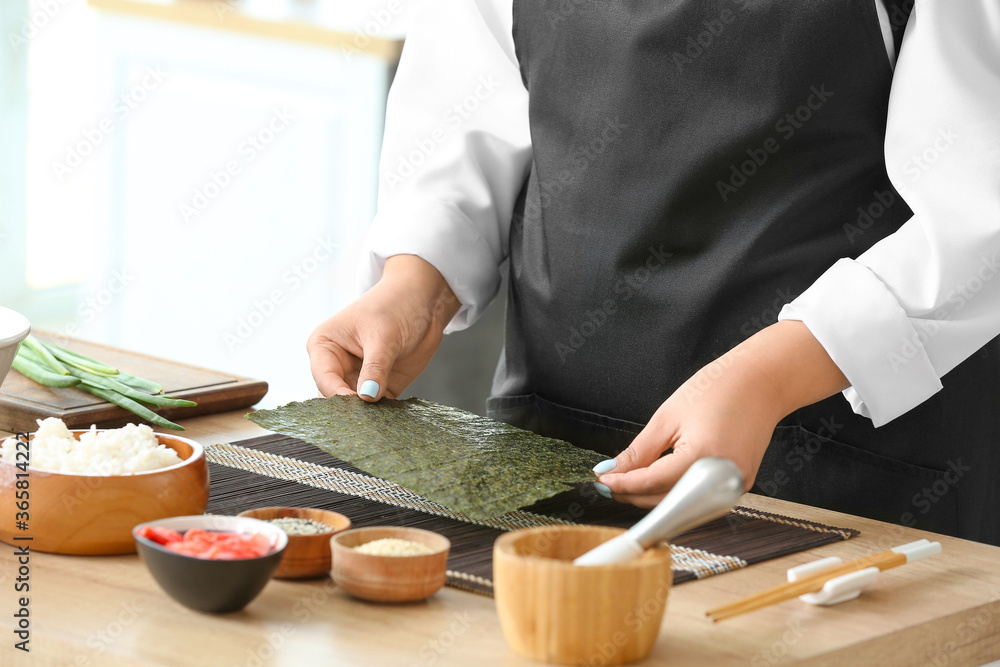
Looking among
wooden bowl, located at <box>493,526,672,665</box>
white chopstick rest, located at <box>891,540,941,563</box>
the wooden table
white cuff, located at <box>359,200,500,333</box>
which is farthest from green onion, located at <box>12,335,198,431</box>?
white chopstick rest, located at <box>891,540,941,563</box>

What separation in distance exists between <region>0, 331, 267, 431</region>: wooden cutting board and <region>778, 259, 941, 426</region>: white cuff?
0.74 metres

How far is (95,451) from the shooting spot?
3.14ft

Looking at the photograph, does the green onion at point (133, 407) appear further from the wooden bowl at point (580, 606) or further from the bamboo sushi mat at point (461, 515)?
the wooden bowl at point (580, 606)

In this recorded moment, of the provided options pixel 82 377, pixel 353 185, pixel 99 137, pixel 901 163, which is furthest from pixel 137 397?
pixel 99 137

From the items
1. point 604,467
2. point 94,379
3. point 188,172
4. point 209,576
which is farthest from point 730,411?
point 188,172

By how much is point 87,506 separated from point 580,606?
443mm

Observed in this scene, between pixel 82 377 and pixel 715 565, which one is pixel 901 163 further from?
pixel 82 377

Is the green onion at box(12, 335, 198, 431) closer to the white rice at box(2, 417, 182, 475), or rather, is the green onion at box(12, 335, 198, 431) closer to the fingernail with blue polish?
the white rice at box(2, 417, 182, 475)

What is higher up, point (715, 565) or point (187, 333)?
point (715, 565)

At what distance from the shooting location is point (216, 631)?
0.79 m

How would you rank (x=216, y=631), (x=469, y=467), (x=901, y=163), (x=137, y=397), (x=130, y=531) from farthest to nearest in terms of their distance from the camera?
(x=137, y=397), (x=901, y=163), (x=469, y=467), (x=130, y=531), (x=216, y=631)

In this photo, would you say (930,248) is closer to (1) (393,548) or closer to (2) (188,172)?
→ (1) (393,548)

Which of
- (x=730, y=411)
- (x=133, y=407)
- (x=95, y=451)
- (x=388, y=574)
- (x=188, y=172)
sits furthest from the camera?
(x=188, y=172)

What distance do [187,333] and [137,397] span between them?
3.24 meters
